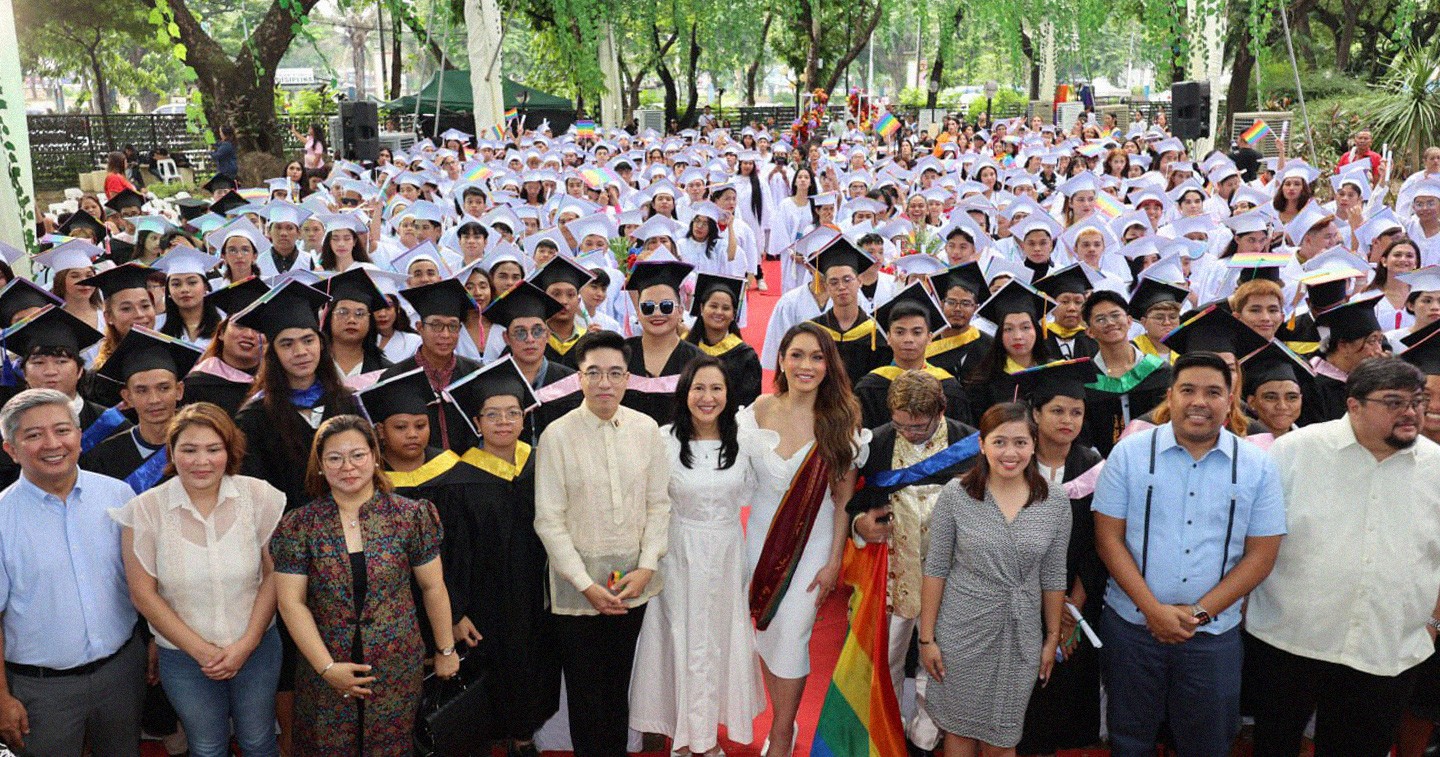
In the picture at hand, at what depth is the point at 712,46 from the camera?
35.5 meters

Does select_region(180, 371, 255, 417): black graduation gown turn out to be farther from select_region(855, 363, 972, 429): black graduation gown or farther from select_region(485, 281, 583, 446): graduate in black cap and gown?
select_region(855, 363, 972, 429): black graduation gown

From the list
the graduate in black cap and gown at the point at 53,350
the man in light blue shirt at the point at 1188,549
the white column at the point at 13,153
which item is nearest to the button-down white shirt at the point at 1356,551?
the man in light blue shirt at the point at 1188,549

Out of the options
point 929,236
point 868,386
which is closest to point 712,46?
point 929,236

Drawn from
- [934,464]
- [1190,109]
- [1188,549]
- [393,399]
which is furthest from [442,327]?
[1190,109]

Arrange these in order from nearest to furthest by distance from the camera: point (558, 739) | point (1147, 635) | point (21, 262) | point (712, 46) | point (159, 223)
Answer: point (1147, 635) < point (558, 739) < point (21, 262) < point (159, 223) < point (712, 46)

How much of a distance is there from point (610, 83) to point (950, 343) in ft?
81.8

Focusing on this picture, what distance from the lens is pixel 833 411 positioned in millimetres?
4531

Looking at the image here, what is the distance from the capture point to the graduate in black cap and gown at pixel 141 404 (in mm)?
4547

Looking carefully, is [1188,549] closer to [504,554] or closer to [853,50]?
[504,554]

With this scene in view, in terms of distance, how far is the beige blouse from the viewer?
12.6ft

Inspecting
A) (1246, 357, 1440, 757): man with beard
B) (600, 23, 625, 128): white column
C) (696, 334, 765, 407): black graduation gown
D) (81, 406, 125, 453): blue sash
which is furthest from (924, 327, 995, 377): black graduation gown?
(600, 23, 625, 128): white column

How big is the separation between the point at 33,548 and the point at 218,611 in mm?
585

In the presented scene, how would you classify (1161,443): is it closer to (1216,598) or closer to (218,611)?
(1216,598)

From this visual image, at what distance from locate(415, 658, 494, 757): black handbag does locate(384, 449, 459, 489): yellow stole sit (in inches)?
26.6
